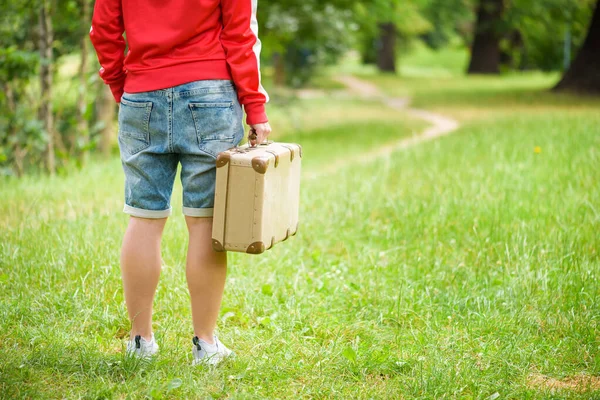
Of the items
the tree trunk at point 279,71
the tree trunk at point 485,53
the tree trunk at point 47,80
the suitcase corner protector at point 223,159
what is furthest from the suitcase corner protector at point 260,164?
the tree trunk at point 485,53

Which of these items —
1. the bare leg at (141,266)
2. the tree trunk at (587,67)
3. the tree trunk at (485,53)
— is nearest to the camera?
the bare leg at (141,266)

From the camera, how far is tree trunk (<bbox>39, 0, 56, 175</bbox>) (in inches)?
322

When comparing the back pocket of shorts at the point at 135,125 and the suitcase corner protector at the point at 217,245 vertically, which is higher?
the back pocket of shorts at the point at 135,125

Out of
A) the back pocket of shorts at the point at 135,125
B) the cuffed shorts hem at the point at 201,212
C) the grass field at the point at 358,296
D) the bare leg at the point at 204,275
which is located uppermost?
the back pocket of shorts at the point at 135,125

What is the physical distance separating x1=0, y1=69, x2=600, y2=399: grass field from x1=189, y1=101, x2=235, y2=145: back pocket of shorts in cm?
95

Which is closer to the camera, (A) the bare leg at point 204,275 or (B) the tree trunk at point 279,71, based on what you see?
(A) the bare leg at point 204,275

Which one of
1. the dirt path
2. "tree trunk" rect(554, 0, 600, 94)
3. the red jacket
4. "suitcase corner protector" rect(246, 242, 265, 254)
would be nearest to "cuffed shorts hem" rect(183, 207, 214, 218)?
"suitcase corner protector" rect(246, 242, 265, 254)

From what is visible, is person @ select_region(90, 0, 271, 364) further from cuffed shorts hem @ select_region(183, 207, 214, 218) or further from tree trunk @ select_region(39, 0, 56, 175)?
tree trunk @ select_region(39, 0, 56, 175)

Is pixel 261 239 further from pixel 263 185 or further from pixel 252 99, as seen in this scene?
pixel 252 99

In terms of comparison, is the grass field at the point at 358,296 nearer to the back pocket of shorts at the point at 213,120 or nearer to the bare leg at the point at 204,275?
the bare leg at the point at 204,275

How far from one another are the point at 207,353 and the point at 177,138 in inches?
36.1

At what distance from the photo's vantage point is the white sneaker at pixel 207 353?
123 inches

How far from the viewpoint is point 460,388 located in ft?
9.77

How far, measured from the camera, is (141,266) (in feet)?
10.1
